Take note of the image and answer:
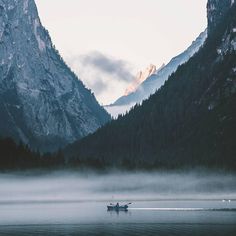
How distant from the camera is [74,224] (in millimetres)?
199250

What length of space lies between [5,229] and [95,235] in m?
26.1

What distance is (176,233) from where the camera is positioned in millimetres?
169125

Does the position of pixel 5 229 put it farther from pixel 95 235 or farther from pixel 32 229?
pixel 95 235

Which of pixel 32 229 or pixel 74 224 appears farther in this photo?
pixel 74 224

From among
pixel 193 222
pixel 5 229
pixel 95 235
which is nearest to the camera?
pixel 95 235

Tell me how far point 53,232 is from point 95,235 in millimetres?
11715

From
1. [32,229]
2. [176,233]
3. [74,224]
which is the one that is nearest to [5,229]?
[32,229]

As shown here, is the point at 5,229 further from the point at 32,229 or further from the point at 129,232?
the point at 129,232

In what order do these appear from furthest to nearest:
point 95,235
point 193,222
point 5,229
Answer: point 193,222, point 5,229, point 95,235

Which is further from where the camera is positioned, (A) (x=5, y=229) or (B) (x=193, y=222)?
(B) (x=193, y=222)

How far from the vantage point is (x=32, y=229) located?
185375 millimetres

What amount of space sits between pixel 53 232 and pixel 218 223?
133 ft

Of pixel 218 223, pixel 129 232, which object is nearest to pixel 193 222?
pixel 218 223

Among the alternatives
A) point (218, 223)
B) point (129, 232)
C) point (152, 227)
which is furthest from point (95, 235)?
point (218, 223)
